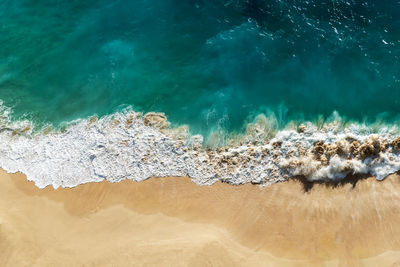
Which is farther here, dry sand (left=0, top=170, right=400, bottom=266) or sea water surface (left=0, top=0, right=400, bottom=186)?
sea water surface (left=0, top=0, right=400, bottom=186)

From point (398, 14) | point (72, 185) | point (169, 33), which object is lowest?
point (72, 185)

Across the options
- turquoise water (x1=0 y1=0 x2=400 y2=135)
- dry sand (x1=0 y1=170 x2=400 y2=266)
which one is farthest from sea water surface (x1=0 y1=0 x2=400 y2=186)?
dry sand (x1=0 y1=170 x2=400 y2=266)

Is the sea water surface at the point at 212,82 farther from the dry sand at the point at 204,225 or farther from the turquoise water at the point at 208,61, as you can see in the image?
the dry sand at the point at 204,225

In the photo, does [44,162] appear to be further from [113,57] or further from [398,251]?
[398,251]

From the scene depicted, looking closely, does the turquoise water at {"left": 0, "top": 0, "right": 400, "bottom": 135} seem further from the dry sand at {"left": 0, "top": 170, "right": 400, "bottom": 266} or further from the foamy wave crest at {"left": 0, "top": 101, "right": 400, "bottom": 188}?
the dry sand at {"left": 0, "top": 170, "right": 400, "bottom": 266}

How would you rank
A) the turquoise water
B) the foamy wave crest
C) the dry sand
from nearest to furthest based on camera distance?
the dry sand
the foamy wave crest
the turquoise water

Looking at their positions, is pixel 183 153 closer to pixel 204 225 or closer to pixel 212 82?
pixel 204 225

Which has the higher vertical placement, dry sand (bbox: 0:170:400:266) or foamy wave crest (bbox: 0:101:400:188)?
foamy wave crest (bbox: 0:101:400:188)

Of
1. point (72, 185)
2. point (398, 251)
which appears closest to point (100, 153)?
point (72, 185)
